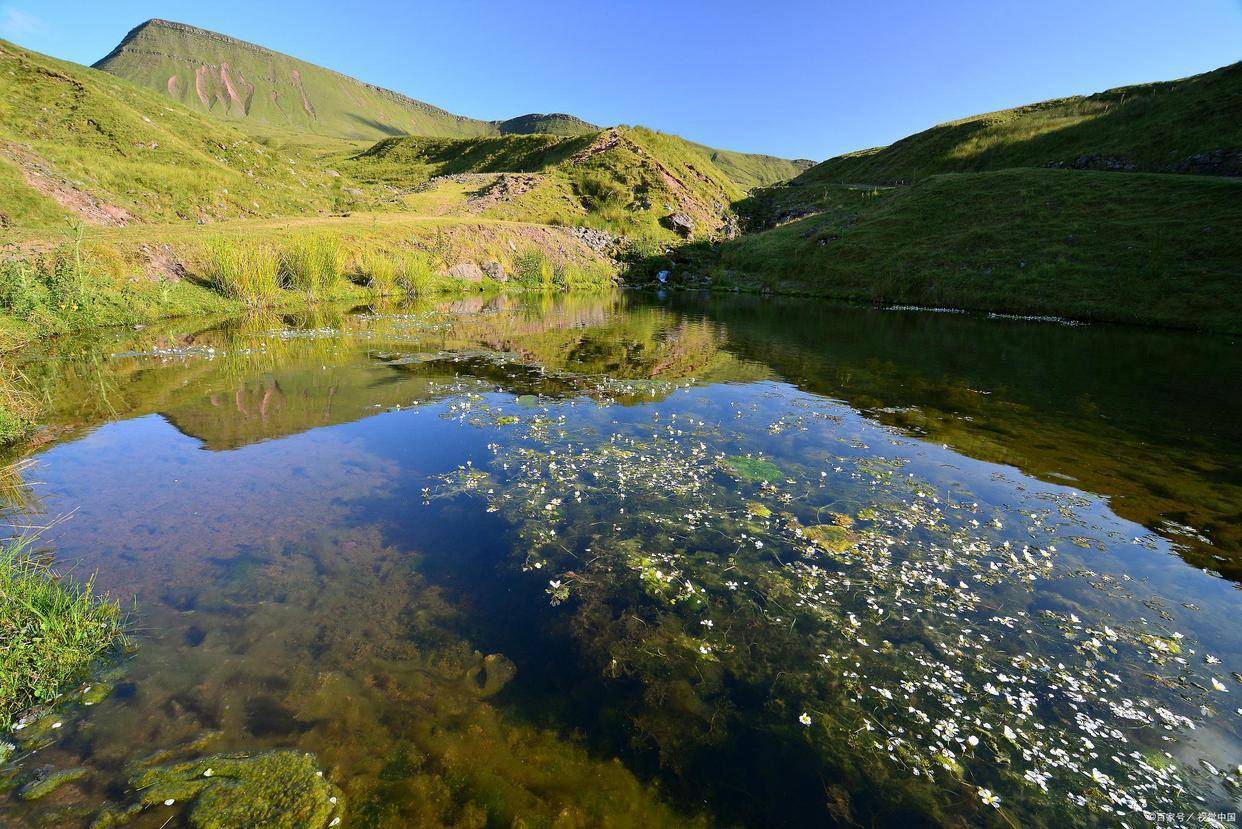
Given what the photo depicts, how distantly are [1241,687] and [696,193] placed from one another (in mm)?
133383

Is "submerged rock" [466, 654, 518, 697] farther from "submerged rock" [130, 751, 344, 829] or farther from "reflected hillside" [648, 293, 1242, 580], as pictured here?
"reflected hillside" [648, 293, 1242, 580]

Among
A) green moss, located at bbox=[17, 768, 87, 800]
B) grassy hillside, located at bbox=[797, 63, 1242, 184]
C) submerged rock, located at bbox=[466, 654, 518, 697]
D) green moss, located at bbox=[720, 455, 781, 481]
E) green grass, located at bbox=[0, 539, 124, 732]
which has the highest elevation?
grassy hillside, located at bbox=[797, 63, 1242, 184]

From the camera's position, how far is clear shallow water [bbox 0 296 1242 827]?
5.36 metres

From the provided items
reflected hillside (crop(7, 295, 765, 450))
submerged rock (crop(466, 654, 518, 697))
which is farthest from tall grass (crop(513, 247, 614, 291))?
submerged rock (crop(466, 654, 518, 697))

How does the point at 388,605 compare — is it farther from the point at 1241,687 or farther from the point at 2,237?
the point at 2,237

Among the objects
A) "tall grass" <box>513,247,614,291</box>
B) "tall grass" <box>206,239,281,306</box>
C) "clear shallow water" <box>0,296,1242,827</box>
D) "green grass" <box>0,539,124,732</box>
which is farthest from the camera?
"tall grass" <box>513,247,614,291</box>

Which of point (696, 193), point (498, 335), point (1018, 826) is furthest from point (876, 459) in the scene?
point (696, 193)

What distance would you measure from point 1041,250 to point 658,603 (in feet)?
207

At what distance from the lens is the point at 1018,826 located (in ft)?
16.0

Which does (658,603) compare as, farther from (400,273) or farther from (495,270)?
(495,270)

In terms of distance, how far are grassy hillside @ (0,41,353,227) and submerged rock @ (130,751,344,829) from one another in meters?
46.6

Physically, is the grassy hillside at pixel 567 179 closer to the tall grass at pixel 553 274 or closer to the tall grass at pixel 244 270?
the tall grass at pixel 553 274

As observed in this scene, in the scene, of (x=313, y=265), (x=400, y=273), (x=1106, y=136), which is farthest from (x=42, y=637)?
(x=1106, y=136)

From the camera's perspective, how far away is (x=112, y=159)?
44.3m
